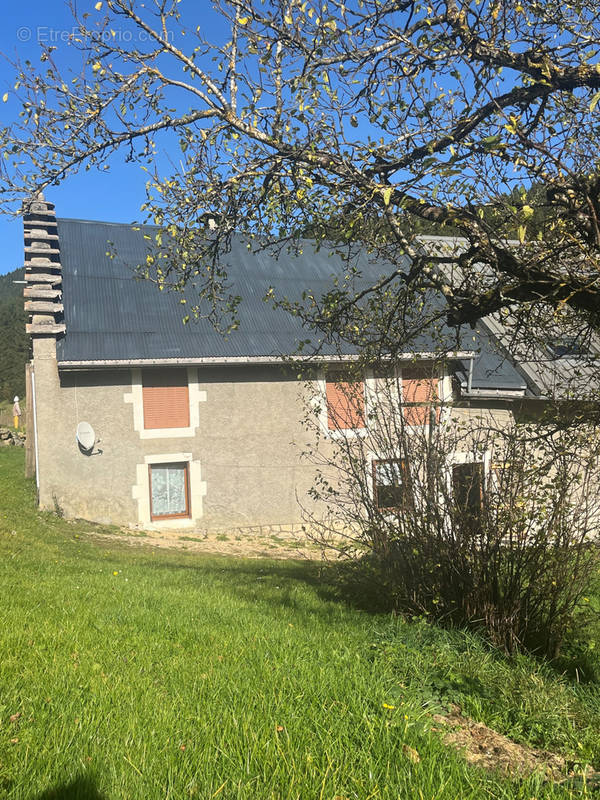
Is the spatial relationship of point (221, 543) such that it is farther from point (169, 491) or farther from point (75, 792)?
point (75, 792)

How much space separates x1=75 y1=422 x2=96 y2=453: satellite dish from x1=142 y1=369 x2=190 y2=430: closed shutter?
118cm

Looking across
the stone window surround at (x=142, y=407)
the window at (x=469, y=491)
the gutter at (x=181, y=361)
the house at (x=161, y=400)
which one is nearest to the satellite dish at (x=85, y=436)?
the house at (x=161, y=400)

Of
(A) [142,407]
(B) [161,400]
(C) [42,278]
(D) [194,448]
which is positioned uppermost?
(C) [42,278]

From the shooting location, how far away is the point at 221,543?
13711 mm

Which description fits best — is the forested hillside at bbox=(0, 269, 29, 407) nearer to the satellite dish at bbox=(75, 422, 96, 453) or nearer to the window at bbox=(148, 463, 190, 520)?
the satellite dish at bbox=(75, 422, 96, 453)

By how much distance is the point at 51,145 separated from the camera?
5309 millimetres

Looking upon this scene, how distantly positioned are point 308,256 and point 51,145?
13.5 m

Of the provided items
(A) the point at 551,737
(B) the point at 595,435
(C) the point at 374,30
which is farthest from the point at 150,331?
(A) the point at 551,737

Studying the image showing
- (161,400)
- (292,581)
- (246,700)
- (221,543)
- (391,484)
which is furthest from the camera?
(161,400)

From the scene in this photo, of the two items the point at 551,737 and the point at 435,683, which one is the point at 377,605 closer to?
the point at 435,683

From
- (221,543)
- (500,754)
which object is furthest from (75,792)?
(221,543)

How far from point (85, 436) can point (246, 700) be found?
10948 mm

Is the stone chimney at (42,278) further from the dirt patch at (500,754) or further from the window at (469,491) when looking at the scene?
the dirt patch at (500,754)

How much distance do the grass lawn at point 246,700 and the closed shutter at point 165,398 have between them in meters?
7.77
